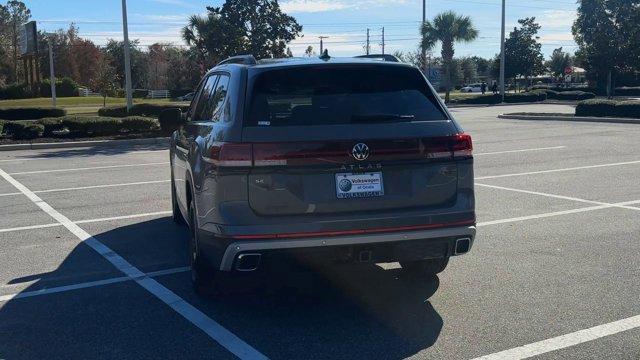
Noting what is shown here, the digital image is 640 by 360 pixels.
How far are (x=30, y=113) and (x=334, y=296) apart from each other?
1073 inches

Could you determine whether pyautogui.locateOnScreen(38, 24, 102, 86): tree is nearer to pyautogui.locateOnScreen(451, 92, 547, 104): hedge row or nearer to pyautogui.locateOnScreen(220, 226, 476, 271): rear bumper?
pyautogui.locateOnScreen(451, 92, 547, 104): hedge row

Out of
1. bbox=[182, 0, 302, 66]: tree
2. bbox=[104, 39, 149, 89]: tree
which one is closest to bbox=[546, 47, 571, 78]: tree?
bbox=[104, 39, 149, 89]: tree

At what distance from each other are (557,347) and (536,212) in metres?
4.73

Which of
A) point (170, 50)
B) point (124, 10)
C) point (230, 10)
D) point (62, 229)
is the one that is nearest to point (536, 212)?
point (62, 229)

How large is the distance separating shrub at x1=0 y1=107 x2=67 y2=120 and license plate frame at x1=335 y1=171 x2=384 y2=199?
26.9 meters

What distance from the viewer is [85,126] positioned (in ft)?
72.4

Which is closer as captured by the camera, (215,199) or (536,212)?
(215,199)

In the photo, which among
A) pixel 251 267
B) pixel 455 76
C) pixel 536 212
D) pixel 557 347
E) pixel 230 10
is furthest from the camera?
pixel 455 76

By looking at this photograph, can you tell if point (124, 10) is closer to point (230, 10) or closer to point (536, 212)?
point (230, 10)

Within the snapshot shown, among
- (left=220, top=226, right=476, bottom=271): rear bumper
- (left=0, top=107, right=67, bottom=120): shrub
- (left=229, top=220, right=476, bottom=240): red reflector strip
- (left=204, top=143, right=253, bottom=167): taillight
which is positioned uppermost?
(left=204, top=143, right=253, bottom=167): taillight

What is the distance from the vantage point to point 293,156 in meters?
4.67

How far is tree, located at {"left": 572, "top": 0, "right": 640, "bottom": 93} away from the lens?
5003 centimetres

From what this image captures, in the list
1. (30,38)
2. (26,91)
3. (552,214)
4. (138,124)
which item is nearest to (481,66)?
(26,91)

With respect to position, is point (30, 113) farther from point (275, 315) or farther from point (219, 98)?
point (275, 315)
